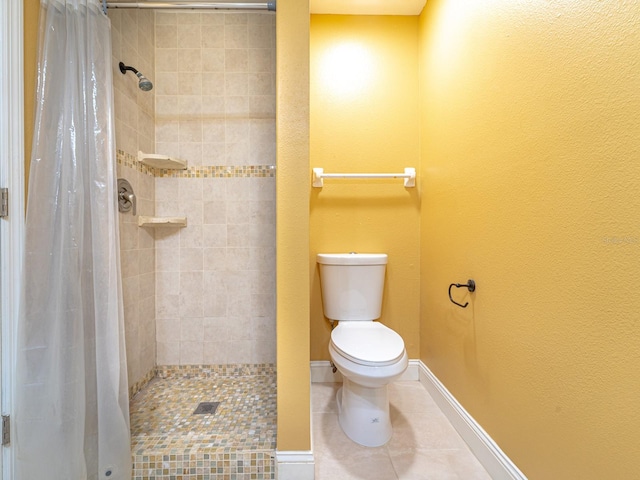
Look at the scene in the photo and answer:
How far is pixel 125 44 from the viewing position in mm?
1602

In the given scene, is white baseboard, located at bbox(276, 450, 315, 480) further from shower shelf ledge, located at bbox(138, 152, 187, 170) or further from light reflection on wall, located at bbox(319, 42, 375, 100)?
light reflection on wall, located at bbox(319, 42, 375, 100)

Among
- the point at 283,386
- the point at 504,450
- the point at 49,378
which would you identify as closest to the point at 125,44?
the point at 49,378

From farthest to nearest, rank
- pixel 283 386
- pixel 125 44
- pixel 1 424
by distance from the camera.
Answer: pixel 125 44
pixel 283 386
pixel 1 424

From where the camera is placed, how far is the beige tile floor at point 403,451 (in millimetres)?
A: 1246

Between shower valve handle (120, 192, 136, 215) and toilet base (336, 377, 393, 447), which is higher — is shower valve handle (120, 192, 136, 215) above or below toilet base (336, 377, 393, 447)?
above

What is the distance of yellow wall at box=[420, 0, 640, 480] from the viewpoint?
2.39 feet

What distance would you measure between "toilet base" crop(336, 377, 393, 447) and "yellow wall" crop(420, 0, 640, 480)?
419 millimetres

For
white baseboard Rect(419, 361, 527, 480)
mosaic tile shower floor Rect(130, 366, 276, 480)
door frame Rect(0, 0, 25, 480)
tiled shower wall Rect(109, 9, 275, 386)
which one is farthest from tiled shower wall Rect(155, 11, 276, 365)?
white baseboard Rect(419, 361, 527, 480)

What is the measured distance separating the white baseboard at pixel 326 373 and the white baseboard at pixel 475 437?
7.3 inches

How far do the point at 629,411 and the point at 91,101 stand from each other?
6.34ft

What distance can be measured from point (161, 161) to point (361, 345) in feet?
5.11

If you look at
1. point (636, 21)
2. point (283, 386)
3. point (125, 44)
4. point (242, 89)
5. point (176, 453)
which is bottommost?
point (176, 453)

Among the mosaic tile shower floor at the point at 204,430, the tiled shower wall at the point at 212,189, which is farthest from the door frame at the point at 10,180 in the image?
the tiled shower wall at the point at 212,189

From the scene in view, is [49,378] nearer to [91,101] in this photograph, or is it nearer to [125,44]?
[91,101]
